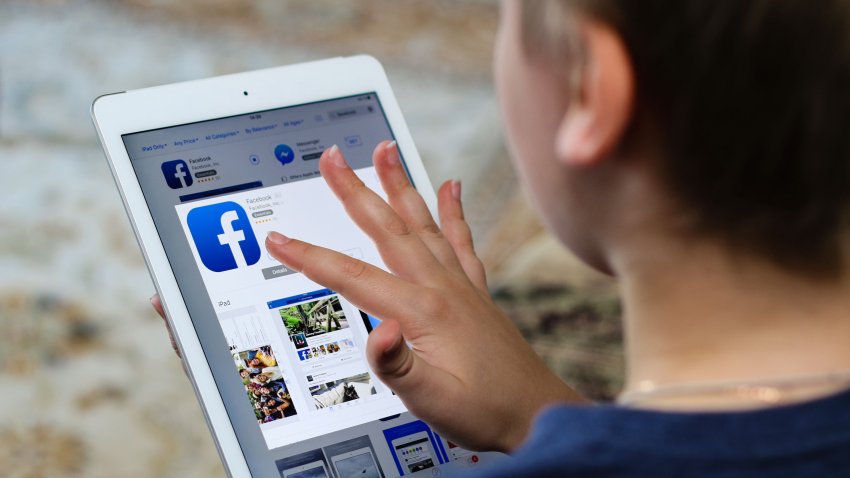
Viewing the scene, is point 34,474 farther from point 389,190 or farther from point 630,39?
point 630,39

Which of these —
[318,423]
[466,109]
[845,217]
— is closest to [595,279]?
[466,109]

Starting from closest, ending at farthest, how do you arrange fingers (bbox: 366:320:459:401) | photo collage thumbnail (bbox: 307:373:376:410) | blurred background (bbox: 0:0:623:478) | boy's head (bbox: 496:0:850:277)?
boy's head (bbox: 496:0:850:277)
fingers (bbox: 366:320:459:401)
photo collage thumbnail (bbox: 307:373:376:410)
blurred background (bbox: 0:0:623:478)

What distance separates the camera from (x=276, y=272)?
0.71 metres

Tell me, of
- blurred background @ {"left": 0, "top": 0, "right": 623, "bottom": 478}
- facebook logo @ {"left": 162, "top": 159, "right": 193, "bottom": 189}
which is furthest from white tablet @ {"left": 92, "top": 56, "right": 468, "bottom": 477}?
blurred background @ {"left": 0, "top": 0, "right": 623, "bottom": 478}

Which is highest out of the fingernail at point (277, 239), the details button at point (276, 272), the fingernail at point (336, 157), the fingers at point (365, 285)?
the fingernail at point (336, 157)

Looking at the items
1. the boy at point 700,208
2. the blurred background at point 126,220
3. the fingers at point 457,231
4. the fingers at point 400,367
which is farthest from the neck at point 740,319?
the blurred background at point 126,220

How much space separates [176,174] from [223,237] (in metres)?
0.06

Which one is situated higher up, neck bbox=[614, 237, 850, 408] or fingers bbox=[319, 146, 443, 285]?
fingers bbox=[319, 146, 443, 285]

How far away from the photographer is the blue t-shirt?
0.41m

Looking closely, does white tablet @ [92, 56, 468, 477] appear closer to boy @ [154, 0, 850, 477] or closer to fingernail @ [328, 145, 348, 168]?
fingernail @ [328, 145, 348, 168]

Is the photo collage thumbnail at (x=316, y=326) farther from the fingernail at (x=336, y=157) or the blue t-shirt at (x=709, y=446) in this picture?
the blue t-shirt at (x=709, y=446)

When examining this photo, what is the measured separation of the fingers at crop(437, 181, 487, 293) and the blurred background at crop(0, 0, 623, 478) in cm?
91

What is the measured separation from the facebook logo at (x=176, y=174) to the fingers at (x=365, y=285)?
11 centimetres

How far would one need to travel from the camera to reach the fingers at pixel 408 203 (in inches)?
27.8
